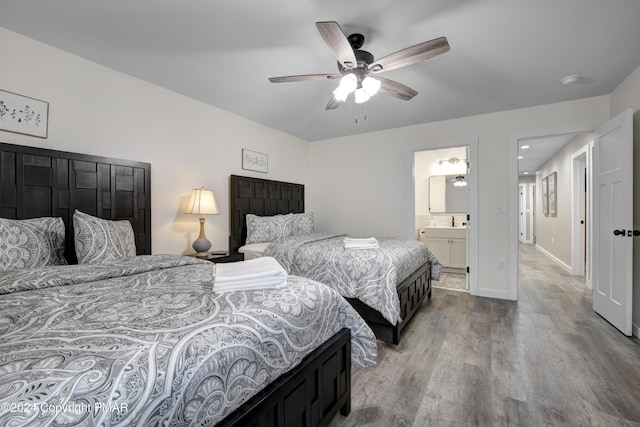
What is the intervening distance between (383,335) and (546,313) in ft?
6.39

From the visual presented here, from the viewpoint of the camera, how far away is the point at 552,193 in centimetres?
675

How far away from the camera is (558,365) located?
2.14 m

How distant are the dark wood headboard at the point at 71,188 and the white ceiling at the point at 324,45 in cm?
87

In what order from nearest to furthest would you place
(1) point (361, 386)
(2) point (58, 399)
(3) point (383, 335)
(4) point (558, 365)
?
Answer: (2) point (58, 399), (1) point (361, 386), (4) point (558, 365), (3) point (383, 335)

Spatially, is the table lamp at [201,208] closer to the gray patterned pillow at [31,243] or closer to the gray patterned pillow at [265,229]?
the gray patterned pillow at [265,229]

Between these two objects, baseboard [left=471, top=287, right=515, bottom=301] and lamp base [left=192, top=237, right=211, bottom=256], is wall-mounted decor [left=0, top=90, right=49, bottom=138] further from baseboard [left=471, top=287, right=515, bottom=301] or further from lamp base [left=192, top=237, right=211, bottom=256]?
baseboard [left=471, top=287, right=515, bottom=301]

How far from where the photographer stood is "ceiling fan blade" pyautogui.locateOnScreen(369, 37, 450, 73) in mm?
1737

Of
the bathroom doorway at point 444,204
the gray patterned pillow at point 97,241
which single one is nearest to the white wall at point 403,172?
the bathroom doorway at point 444,204

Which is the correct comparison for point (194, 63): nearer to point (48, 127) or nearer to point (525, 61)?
point (48, 127)

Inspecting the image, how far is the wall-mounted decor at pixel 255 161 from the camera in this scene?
3.96m

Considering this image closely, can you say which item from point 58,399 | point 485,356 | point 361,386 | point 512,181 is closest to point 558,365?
point 485,356

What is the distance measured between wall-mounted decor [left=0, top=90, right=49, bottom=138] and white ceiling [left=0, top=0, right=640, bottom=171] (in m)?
0.47

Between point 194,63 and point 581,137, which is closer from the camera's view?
point 194,63

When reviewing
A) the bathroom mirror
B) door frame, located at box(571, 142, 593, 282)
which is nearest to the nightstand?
the bathroom mirror
